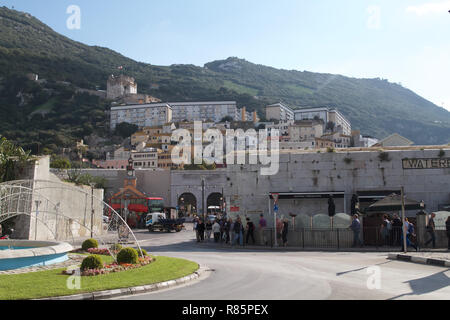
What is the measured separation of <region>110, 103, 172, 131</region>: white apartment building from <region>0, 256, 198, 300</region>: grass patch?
530 ft

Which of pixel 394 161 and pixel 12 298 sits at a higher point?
pixel 394 161

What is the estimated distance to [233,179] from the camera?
1104 inches

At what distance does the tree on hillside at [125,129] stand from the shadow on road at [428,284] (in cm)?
15863

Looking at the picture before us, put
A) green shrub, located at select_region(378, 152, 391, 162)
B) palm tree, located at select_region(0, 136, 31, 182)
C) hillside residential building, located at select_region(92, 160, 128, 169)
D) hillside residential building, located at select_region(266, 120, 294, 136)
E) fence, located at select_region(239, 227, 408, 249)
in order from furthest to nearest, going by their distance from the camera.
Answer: hillside residential building, located at select_region(266, 120, 294, 136), hillside residential building, located at select_region(92, 160, 128, 169), palm tree, located at select_region(0, 136, 31, 182), green shrub, located at select_region(378, 152, 391, 162), fence, located at select_region(239, 227, 408, 249)

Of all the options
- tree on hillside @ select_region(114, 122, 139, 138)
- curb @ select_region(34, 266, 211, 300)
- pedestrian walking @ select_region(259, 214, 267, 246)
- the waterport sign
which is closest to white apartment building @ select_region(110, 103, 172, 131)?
tree on hillside @ select_region(114, 122, 139, 138)

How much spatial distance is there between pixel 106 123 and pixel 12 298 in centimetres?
17340

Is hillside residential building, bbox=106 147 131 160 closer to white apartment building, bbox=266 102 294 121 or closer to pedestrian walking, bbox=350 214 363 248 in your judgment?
white apartment building, bbox=266 102 294 121

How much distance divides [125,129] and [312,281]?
529ft

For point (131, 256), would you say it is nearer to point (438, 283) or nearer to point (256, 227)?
point (438, 283)

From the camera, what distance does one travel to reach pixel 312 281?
1070cm

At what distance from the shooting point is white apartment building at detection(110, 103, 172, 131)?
172000 mm

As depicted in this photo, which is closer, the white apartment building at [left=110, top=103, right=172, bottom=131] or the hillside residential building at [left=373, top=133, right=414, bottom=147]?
the hillside residential building at [left=373, top=133, right=414, bottom=147]

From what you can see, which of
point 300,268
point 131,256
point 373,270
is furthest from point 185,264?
point 373,270

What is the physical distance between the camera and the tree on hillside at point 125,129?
164m
